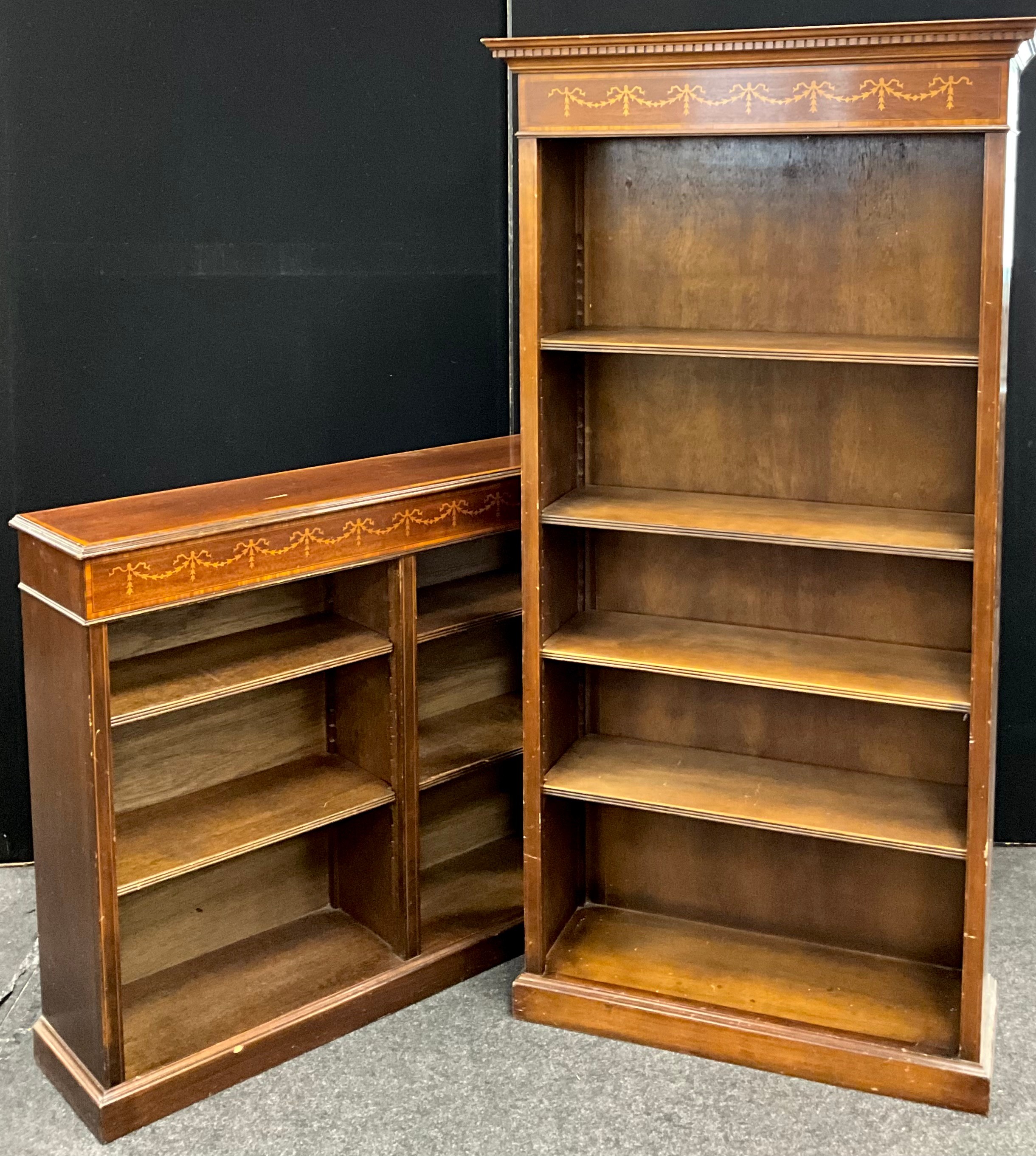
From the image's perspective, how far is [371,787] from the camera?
3.15 metres

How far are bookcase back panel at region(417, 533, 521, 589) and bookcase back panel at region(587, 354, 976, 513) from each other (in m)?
0.44

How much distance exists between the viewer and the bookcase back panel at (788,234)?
2812mm

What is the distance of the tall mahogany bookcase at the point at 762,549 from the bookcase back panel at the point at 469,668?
1.21 ft

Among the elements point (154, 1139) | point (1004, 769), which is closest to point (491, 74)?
point (1004, 769)

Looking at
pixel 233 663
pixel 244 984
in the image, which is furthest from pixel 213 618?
pixel 244 984

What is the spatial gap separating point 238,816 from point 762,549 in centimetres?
125

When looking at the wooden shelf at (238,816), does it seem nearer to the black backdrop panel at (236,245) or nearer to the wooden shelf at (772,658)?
the wooden shelf at (772,658)

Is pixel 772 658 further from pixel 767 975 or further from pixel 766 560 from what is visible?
pixel 767 975

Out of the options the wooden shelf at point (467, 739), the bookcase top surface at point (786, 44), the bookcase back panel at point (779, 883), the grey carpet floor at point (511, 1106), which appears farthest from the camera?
the wooden shelf at point (467, 739)

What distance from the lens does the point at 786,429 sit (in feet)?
9.95

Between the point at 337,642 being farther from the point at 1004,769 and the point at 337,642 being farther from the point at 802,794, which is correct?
the point at 1004,769

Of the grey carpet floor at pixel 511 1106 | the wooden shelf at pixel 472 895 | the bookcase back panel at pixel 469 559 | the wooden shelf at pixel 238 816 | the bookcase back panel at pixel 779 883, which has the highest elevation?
the bookcase back panel at pixel 469 559

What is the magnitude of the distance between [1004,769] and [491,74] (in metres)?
2.31

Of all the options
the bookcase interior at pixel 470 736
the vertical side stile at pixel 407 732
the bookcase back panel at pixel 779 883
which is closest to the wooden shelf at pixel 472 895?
the bookcase interior at pixel 470 736
